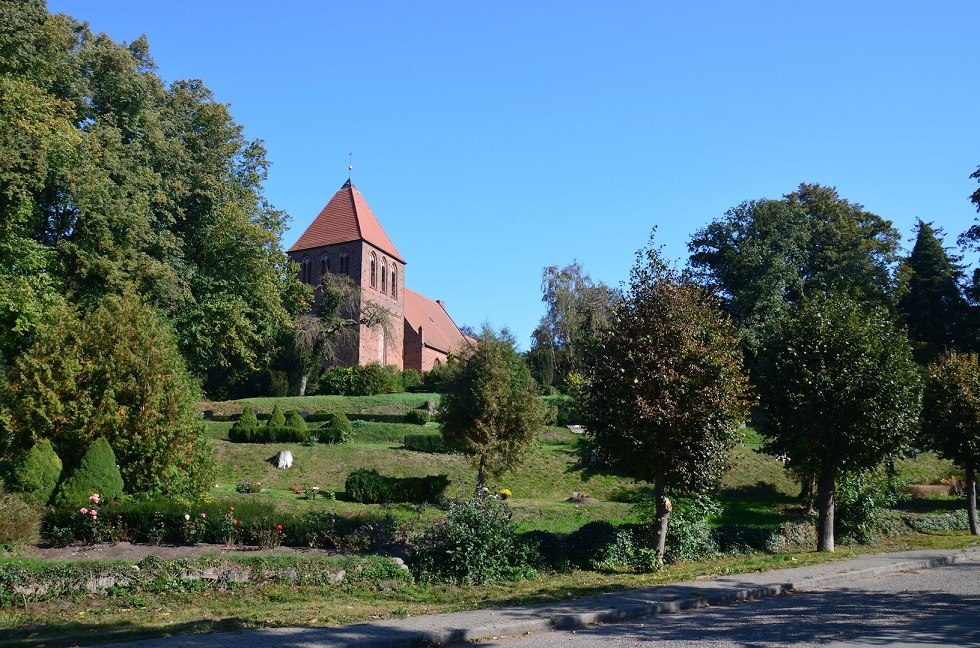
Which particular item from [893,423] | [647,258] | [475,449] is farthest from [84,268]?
[893,423]

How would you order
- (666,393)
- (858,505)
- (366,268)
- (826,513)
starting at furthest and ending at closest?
1. (366,268)
2. (858,505)
3. (826,513)
4. (666,393)

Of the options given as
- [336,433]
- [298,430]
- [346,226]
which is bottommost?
[336,433]

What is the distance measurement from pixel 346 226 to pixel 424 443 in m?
38.9

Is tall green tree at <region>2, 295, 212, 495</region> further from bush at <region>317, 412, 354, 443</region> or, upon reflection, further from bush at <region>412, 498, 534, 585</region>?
bush at <region>317, 412, 354, 443</region>

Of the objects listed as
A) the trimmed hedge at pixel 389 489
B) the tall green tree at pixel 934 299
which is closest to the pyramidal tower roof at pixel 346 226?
the tall green tree at pixel 934 299

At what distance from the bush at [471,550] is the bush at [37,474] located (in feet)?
24.4

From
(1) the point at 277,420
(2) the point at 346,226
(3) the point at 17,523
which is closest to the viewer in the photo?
(3) the point at 17,523

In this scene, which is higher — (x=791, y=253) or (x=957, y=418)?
(x=791, y=253)

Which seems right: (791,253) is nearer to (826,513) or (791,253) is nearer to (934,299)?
(934,299)

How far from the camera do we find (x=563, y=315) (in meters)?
48.5

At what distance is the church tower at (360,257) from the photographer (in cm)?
6284

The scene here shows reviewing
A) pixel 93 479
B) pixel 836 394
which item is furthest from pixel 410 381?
pixel 93 479

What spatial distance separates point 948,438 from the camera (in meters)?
22.9

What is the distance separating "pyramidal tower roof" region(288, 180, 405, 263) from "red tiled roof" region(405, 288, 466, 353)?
6806mm
